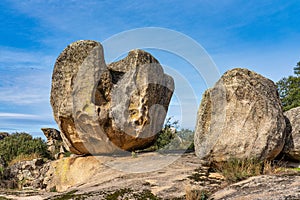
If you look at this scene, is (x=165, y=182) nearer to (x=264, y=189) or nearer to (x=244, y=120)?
(x=264, y=189)

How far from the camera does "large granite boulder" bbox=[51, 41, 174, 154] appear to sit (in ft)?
47.2

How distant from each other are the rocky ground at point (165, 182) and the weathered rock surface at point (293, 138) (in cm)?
313

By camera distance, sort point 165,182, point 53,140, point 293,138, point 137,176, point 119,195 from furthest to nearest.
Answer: point 53,140
point 293,138
point 137,176
point 165,182
point 119,195

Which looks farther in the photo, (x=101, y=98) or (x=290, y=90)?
(x=290, y=90)

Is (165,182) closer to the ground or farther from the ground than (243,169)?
closer to the ground

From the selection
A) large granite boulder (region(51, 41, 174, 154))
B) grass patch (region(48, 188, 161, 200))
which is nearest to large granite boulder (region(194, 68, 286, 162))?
grass patch (region(48, 188, 161, 200))

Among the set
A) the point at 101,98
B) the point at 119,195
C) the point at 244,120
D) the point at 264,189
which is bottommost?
the point at 119,195

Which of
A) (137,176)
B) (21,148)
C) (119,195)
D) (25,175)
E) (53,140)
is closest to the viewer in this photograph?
(119,195)

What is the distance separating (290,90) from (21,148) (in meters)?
21.2

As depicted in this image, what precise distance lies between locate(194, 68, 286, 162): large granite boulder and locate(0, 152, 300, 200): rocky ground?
1093 mm

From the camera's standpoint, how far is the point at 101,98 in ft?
48.3

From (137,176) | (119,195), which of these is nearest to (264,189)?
(119,195)

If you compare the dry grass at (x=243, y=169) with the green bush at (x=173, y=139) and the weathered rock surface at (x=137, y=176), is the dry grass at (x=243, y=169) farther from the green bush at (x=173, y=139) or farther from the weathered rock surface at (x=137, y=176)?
the green bush at (x=173, y=139)

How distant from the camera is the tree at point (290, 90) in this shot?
22.8 meters
